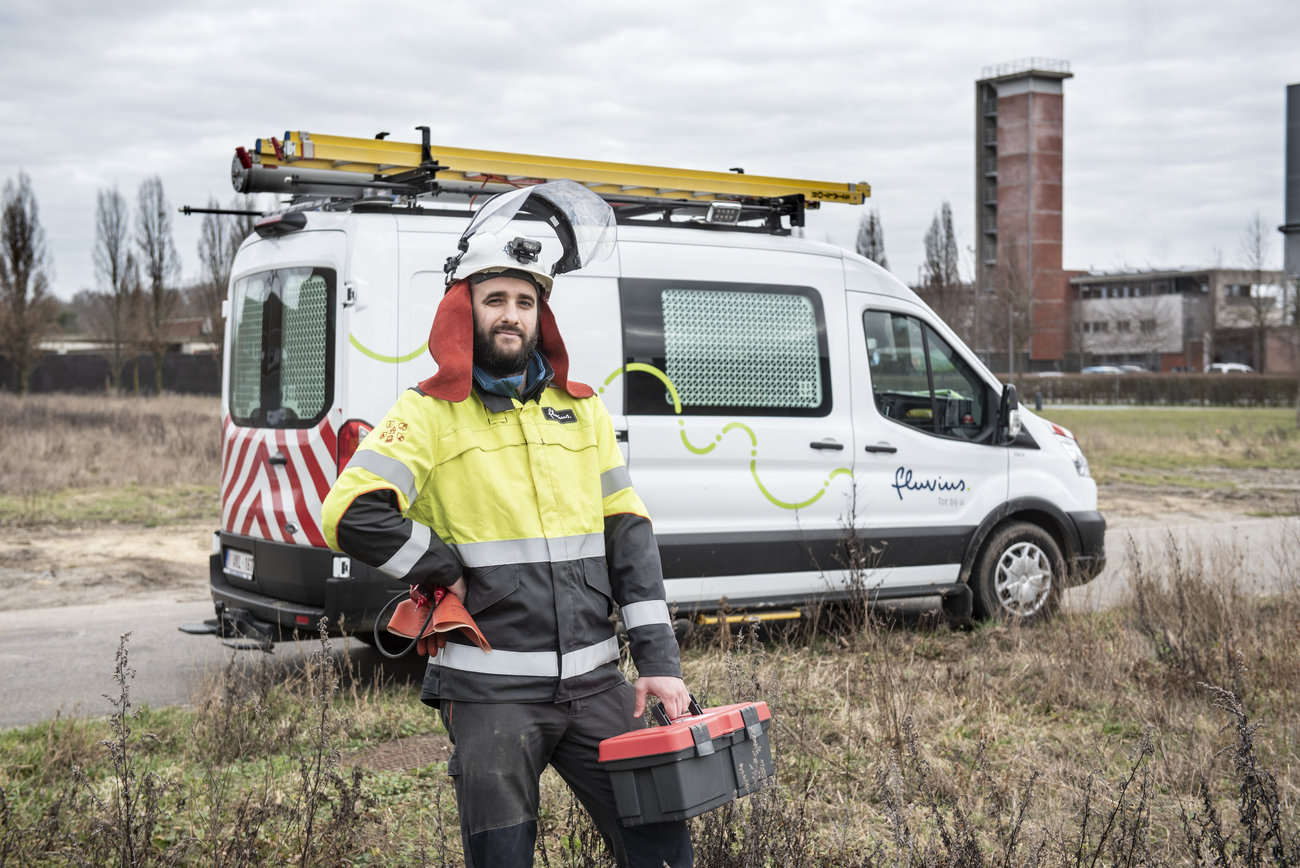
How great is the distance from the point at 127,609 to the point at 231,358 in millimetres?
2697

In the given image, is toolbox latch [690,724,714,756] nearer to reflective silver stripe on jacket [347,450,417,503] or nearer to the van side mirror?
reflective silver stripe on jacket [347,450,417,503]

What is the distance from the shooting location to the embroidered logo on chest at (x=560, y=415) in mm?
2791

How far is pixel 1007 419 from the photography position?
7316 mm

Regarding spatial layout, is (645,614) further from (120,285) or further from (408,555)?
(120,285)

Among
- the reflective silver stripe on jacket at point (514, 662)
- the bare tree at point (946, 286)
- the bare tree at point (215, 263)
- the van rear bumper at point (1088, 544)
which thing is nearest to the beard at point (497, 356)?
the reflective silver stripe on jacket at point (514, 662)

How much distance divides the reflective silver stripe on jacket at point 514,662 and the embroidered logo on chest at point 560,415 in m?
0.54

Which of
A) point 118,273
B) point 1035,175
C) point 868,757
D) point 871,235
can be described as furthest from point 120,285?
point 1035,175

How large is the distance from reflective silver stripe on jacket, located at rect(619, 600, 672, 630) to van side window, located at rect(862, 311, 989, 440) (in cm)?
446

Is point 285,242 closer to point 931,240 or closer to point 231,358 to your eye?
point 231,358

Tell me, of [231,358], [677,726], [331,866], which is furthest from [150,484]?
[677,726]

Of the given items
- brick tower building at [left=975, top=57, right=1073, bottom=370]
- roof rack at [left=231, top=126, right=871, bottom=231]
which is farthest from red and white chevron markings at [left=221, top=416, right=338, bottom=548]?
brick tower building at [left=975, top=57, right=1073, bottom=370]

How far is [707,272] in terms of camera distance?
261 inches

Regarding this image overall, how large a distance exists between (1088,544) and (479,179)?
443 cm

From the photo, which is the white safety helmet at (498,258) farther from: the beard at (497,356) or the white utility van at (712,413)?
the white utility van at (712,413)
